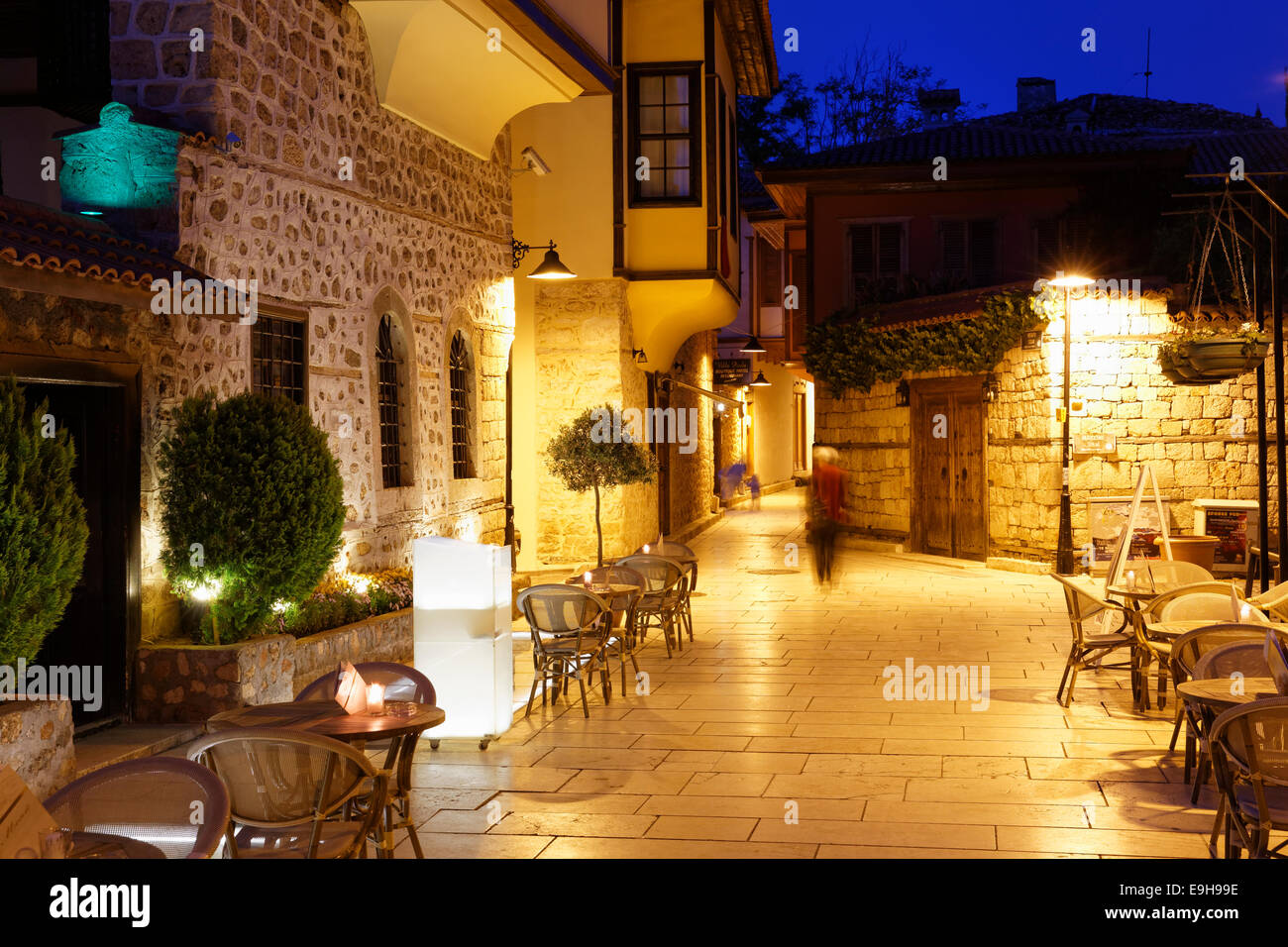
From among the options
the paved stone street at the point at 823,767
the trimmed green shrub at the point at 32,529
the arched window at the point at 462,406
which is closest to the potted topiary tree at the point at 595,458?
the arched window at the point at 462,406

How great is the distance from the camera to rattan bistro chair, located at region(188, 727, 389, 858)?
444 cm

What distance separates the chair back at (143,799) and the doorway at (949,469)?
50.5 ft

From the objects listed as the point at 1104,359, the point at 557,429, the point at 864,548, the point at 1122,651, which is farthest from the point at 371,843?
the point at 864,548

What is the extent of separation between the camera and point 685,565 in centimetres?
1255

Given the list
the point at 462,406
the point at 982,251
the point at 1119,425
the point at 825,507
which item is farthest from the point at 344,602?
the point at 982,251

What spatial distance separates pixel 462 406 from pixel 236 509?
5.96 meters

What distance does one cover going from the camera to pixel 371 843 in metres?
5.95

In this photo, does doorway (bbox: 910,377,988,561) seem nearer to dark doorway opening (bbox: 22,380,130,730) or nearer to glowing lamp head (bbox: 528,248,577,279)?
glowing lamp head (bbox: 528,248,577,279)

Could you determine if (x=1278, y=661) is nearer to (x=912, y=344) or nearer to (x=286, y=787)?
(x=286, y=787)

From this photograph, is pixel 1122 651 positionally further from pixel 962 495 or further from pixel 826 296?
pixel 826 296

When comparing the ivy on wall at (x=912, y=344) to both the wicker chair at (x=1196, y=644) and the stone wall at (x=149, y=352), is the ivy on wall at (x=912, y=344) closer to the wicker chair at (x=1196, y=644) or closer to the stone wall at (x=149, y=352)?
the wicker chair at (x=1196, y=644)

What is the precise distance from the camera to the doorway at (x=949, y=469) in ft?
59.7

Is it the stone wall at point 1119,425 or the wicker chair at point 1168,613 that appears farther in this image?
the stone wall at point 1119,425

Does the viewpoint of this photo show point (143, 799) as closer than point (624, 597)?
Yes
